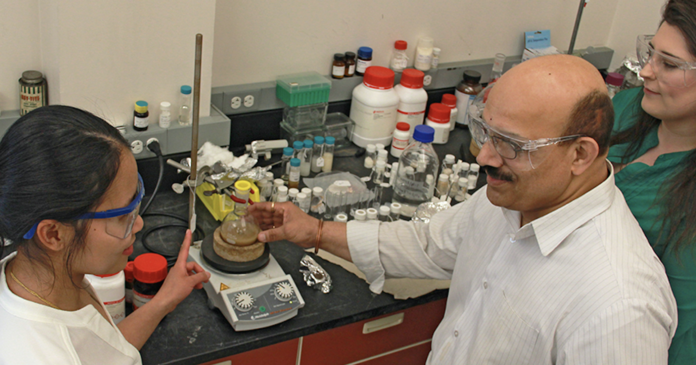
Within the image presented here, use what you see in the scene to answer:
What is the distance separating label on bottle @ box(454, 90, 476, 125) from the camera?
2699mm

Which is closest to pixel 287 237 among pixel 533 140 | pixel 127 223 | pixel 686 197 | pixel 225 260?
pixel 225 260

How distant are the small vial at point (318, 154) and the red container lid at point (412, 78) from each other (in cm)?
48

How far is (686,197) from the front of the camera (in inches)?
54.2

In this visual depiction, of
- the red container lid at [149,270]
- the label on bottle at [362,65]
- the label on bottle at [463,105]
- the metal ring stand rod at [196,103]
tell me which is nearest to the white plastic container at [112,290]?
the red container lid at [149,270]

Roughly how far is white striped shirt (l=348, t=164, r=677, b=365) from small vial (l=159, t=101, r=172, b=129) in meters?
1.00

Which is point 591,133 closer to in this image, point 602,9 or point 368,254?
point 368,254

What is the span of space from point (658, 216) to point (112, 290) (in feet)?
4.29

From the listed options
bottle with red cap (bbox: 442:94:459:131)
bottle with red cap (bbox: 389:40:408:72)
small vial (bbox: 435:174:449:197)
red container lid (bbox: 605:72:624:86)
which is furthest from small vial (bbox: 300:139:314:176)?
red container lid (bbox: 605:72:624:86)

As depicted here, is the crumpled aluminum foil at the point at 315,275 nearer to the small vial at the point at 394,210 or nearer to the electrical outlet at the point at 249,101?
the small vial at the point at 394,210

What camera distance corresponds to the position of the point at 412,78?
2.46 metres

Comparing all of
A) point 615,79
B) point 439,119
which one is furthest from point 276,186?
point 615,79

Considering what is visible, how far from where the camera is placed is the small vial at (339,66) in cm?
238

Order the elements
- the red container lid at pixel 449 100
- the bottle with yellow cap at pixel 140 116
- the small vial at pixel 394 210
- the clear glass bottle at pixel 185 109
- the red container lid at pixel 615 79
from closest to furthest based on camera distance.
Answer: the bottle with yellow cap at pixel 140 116 → the clear glass bottle at pixel 185 109 → the small vial at pixel 394 210 → the red container lid at pixel 449 100 → the red container lid at pixel 615 79

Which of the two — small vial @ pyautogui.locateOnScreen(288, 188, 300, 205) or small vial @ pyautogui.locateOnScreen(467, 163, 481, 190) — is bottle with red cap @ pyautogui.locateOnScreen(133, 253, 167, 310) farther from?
small vial @ pyautogui.locateOnScreen(467, 163, 481, 190)
